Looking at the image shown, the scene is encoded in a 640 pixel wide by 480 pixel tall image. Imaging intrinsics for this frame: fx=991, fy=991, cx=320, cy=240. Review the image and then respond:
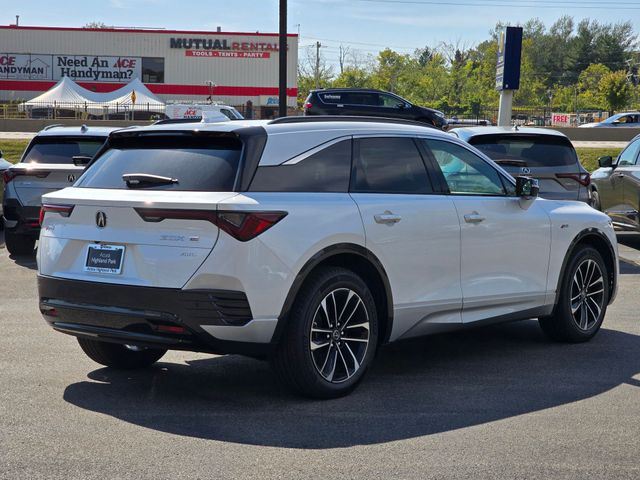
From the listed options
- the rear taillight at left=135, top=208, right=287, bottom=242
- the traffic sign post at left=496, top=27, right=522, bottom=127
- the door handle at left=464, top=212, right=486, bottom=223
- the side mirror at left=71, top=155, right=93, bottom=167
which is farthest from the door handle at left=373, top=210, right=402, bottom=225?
the traffic sign post at left=496, top=27, right=522, bottom=127

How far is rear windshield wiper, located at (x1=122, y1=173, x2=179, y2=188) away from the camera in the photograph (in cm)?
599

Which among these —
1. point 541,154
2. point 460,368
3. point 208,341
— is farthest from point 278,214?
point 541,154

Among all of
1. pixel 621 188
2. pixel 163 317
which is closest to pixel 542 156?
pixel 621 188

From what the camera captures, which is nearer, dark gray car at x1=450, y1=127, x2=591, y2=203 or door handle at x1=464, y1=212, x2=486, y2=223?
door handle at x1=464, y1=212, x2=486, y2=223

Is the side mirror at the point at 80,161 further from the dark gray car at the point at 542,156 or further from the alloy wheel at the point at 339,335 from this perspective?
the alloy wheel at the point at 339,335

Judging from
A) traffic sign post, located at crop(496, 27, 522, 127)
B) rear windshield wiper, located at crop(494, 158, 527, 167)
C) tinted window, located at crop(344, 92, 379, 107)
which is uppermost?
traffic sign post, located at crop(496, 27, 522, 127)

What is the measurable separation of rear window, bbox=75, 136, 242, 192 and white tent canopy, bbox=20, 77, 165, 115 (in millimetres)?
57084

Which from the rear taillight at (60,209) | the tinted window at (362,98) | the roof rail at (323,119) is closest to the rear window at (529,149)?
the roof rail at (323,119)

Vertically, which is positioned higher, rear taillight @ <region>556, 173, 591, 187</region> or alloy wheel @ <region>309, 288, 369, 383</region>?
rear taillight @ <region>556, 173, 591, 187</region>

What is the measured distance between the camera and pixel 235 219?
18.5 feet

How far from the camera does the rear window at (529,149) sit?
12289mm

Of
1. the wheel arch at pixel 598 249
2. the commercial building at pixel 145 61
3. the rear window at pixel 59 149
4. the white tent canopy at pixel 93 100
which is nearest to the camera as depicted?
the wheel arch at pixel 598 249

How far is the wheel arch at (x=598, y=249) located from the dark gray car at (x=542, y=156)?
11.9 feet

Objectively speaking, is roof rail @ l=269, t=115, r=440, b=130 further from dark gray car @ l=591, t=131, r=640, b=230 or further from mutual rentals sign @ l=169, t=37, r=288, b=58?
mutual rentals sign @ l=169, t=37, r=288, b=58
